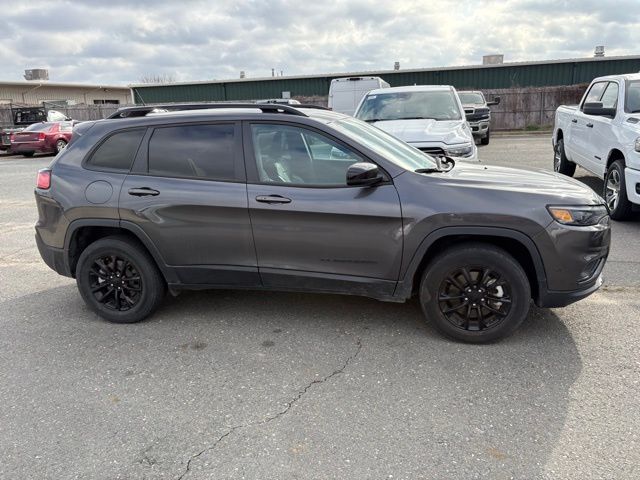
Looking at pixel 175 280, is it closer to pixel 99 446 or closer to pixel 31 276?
pixel 99 446

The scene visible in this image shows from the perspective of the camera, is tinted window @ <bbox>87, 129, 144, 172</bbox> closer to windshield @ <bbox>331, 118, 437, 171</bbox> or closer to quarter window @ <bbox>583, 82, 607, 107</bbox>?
windshield @ <bbox>331, 118, 437, 171</bbox>

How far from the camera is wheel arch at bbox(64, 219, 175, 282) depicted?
4.11 m

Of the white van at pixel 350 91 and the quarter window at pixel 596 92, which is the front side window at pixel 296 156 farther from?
the white van at pixel 350 91

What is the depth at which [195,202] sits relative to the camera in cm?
394

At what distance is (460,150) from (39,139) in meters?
18.4

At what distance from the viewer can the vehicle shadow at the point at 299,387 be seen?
8.75ft

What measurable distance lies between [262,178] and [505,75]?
26.5m

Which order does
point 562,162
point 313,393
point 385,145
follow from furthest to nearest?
point 562,162 → point 385,145 → point 313,393

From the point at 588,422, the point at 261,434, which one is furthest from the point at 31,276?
the point at 588,422

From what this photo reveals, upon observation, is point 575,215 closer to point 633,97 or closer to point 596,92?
point 633,97

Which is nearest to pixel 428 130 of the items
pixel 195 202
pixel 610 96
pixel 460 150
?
pixel 460 150

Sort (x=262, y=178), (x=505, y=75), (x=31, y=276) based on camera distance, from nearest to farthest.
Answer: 1. (x=262, y=178)
2. (x=31, y=276)
3. (x=505, y=75)

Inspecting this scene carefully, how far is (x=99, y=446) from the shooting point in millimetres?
2785

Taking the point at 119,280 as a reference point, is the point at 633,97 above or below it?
above
